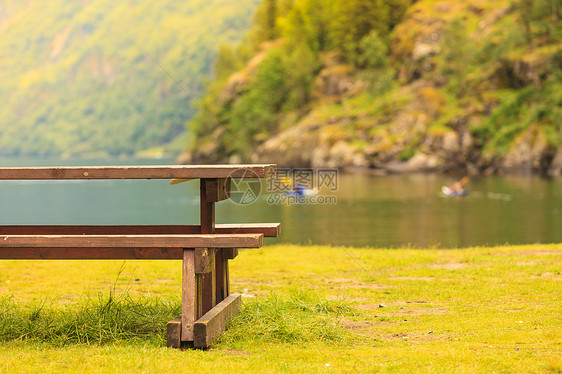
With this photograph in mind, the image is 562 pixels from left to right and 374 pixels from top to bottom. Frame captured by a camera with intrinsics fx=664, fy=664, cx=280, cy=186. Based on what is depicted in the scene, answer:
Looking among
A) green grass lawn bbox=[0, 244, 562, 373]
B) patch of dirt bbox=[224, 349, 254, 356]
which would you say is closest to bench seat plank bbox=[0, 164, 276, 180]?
green grass lawn bbox=[0, 244, 562, 373]

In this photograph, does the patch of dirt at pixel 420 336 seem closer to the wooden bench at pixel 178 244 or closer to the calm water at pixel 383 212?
the wooden bench at pixel 178 244

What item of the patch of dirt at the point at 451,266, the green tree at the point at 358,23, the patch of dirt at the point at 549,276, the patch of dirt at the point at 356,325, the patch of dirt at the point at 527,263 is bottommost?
the patch of dirt at the point at 356,325

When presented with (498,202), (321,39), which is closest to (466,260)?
(498,202)

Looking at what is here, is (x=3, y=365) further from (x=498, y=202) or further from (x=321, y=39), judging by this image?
(x=321, y=39)

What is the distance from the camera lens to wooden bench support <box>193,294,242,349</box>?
9219mm

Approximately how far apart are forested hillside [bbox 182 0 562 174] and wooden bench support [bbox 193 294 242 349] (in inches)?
3402

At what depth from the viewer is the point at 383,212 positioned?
2050 inches

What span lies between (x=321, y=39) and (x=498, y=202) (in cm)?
10340

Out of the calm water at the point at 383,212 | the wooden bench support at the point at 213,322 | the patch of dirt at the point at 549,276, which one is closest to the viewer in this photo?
the wooden bench support at the point at 213,322

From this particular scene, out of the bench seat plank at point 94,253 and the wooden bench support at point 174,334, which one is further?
the bench seat plank at point 94,253

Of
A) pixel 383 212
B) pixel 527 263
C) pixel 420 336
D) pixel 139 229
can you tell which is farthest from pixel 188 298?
pixel 383 212

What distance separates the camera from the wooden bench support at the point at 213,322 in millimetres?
9219

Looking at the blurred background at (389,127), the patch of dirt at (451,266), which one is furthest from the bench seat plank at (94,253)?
the blurred background at (389,127)

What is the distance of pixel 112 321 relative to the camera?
1023cm
